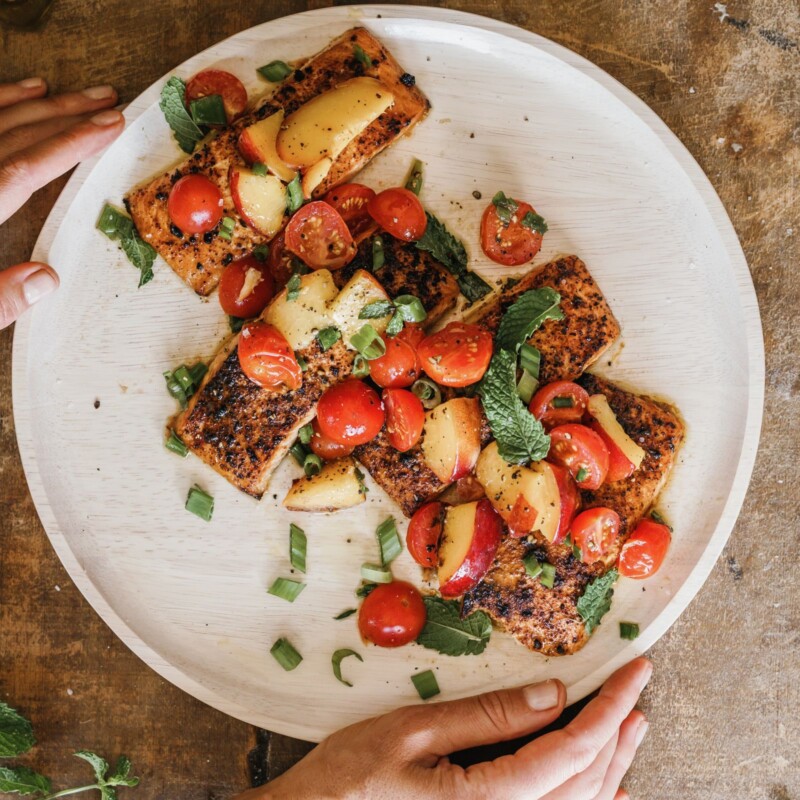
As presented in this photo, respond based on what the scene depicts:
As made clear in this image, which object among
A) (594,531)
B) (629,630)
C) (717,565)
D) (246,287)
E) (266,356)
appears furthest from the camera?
(717,565)

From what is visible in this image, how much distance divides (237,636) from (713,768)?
2.63 meters

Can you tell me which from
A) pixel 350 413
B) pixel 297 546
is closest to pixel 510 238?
pixel 350 413

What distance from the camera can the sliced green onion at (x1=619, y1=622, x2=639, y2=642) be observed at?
3.31 metres

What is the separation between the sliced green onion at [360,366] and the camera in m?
3.11

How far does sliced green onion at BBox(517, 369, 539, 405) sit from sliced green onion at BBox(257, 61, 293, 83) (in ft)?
6.26

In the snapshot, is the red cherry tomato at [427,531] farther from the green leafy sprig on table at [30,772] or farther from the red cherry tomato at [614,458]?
the green leafy sprig on table at [30,772]

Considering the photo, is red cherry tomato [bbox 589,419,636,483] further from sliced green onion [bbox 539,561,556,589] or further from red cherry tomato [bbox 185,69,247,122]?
red cherry tomato [bbox 185,69,247,122]

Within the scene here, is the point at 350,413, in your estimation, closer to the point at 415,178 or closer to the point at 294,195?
the point at 294,195

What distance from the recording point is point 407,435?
10.3 ft

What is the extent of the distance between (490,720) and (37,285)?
3.08 metres

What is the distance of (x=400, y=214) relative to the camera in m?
3.14

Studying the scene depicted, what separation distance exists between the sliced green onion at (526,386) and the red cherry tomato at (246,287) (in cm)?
→ 131

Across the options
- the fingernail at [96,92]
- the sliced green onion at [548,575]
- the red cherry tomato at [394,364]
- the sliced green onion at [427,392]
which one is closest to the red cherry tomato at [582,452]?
the sliced green onion at [548,575]

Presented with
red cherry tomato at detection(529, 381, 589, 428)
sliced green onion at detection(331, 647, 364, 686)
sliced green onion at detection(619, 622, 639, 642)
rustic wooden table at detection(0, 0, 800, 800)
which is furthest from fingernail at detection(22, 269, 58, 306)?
sliced green onion at detection(619, 622, 639, 642)
